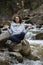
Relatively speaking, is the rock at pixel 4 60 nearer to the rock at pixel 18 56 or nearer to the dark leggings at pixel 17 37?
the rock at pixel 18 56

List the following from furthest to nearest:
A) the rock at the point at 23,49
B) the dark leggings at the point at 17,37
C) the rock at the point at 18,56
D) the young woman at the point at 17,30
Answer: the rock at the point at 23,49 → the dark leggings at the point at 17,37 → the rock at the point at 18,56 → the young woman at the point at 17,30

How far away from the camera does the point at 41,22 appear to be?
859 inches

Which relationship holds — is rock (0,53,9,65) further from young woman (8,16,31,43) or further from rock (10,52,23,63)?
young woman (8,16,31,43)

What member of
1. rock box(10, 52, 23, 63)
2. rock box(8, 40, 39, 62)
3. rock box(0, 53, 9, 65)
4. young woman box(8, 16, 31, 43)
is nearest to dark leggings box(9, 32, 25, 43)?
young woman box(8, 16, 31, 43)

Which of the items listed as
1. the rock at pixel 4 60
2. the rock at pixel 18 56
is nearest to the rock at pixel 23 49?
the rock at pixel 18 56

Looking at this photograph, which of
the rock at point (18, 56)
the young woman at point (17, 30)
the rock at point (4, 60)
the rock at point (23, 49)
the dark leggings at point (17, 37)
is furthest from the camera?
the rock at point (23, 49)

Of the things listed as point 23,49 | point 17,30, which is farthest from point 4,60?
point 23,49

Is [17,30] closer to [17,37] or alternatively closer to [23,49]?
[17,37]

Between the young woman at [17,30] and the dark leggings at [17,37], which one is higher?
the young woman at [17,30]

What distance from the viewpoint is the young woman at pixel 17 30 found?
9121mm

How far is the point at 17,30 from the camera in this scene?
9352mm

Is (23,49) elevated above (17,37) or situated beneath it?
situated beneath

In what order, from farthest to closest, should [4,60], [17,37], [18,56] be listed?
[17,37] → [18,56] → [4,60]

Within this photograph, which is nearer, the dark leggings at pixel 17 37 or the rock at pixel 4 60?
the rock at pixel 4 60
